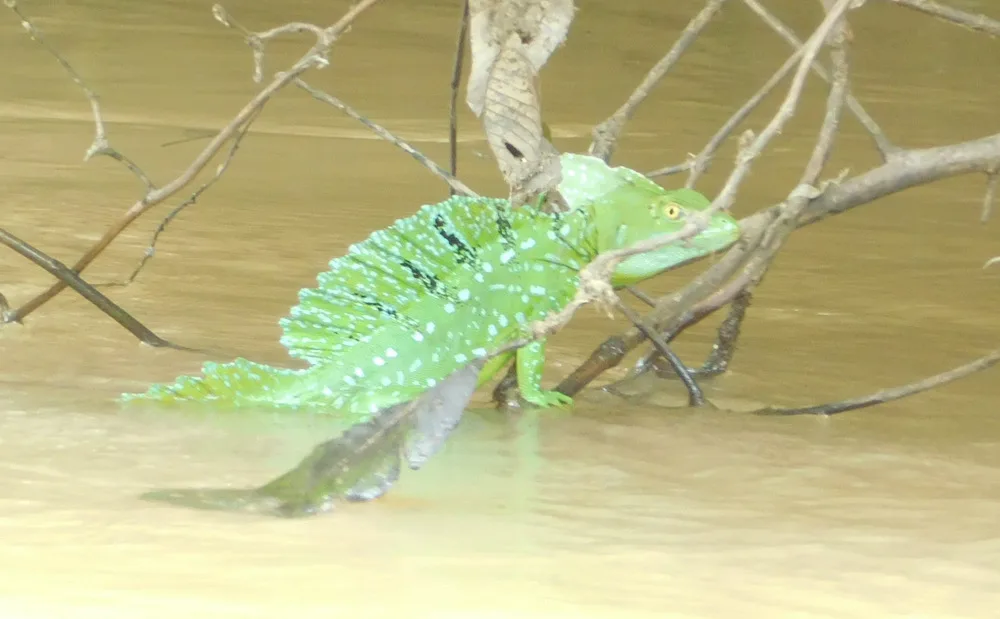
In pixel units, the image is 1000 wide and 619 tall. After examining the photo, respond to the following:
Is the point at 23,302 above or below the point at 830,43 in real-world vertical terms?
below

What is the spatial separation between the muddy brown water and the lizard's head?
0.28 m

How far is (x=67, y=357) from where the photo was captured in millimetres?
2459

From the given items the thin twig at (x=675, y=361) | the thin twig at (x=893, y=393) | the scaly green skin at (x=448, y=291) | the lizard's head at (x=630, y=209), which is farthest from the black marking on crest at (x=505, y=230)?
the thin twig at (x=893, y=393)

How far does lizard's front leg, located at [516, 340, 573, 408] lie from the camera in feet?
7.41

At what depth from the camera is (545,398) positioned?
7.50 ft

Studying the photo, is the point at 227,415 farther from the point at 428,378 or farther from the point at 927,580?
the point at 927,580

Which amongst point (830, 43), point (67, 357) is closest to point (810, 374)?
point (830, 43)

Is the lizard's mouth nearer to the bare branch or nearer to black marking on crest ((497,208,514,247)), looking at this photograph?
black marking on crest ((497,208,514,247))

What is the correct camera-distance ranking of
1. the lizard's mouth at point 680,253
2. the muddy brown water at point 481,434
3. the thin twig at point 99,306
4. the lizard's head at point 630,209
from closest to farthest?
1. the muddy brown water at point 481,434
2. the lizard's mouth at point 680,253
3. the lizard's head at point 630,209
4. the thin twig at point 99,306

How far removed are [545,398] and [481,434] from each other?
7.9 inches

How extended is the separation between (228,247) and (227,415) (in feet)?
4.20

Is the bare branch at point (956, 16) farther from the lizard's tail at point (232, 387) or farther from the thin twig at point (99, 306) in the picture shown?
the thin twig at point (99, 306)

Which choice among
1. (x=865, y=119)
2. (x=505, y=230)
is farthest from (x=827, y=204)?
(x=505, y=230)

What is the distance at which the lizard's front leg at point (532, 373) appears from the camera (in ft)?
7.41
